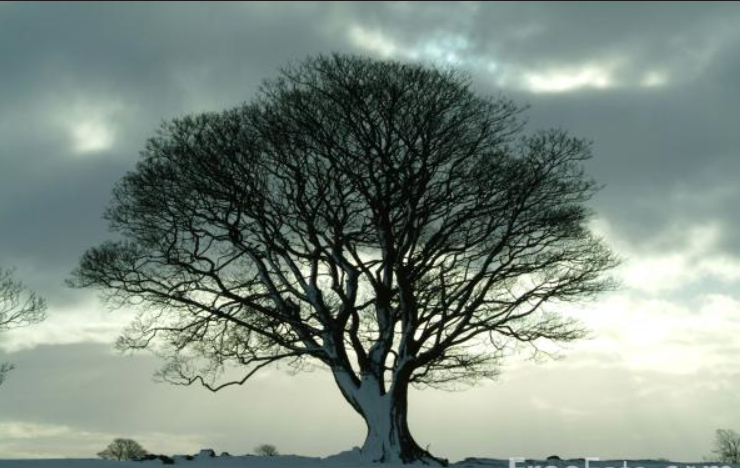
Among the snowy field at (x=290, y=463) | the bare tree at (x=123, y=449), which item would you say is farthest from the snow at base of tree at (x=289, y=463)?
the bare tree at (x=123, y=449)

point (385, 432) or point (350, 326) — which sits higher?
point (350, 326)

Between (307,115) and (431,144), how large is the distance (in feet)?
12.0

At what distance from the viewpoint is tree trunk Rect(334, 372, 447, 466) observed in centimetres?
2556

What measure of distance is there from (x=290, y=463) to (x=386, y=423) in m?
3.28

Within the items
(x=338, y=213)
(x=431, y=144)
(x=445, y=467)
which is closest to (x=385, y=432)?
(x=445, y=467)

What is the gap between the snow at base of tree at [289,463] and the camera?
73.4 feet

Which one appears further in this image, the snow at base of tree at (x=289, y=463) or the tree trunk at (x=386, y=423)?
the tree trunk at (x=386, y=423)

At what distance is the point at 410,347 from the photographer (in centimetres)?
2625

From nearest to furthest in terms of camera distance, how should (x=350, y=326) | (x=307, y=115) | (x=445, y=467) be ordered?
1. (x=307, y=115)
2. (x=445, y=467)
3. (x=350, y=326)

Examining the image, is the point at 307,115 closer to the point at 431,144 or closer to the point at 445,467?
the point at 431,144

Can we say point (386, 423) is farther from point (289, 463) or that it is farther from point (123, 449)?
point (123, 449)

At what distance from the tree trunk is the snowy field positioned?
61cm

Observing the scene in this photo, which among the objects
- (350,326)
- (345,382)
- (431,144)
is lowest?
(345,382)

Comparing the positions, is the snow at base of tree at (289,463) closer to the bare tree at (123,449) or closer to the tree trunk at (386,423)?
the tree trunk at (386,423)
